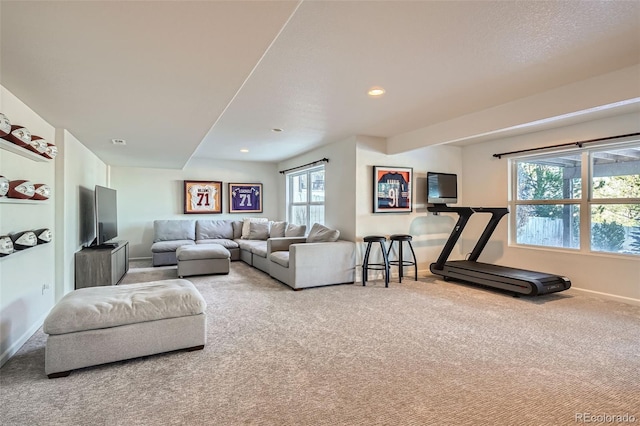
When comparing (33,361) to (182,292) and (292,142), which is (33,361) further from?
(292,142)

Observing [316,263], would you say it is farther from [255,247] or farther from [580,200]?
[580,200]

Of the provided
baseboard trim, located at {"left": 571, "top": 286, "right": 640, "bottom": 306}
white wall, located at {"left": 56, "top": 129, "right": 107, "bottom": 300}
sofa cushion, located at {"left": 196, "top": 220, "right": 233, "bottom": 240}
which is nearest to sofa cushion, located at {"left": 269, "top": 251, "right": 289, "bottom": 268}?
sofa cushion, located at {"left": 196, "top": 220, "right": 233, "bottom": 240}

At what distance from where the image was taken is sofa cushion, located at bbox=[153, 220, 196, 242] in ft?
22.6

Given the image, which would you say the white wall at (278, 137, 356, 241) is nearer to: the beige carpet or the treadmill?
the treadmill

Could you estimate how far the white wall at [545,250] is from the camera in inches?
157

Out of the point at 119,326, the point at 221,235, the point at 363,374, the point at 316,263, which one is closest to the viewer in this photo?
the point at 363,374

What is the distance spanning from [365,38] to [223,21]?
1001 millimetres

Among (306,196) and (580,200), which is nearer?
(580,200)

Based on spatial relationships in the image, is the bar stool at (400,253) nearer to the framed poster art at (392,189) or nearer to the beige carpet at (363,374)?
the framed poster art at (392,189)

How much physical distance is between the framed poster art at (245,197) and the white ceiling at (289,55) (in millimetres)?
4056

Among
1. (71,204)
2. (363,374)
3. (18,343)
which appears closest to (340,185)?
(363,374)

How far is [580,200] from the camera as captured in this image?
14.6 ft

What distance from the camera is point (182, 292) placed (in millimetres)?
2654

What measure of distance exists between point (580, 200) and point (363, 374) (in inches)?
164
